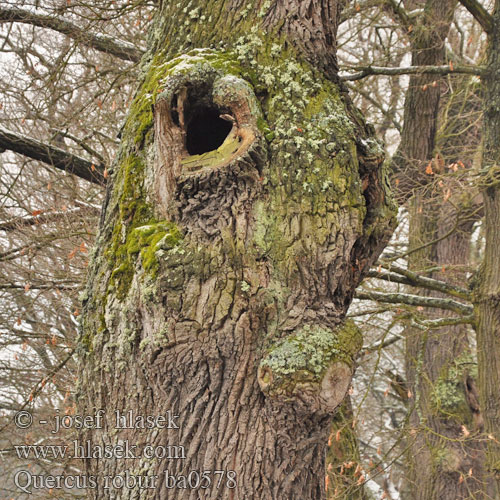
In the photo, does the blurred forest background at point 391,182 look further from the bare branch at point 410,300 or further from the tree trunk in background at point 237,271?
the tree trunk in background at point 237,271

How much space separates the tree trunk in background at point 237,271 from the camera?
1.99m

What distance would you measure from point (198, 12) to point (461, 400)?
6260 millimetres

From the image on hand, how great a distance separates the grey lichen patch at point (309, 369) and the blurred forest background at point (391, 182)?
8.17 ft

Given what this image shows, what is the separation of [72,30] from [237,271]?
3702 mm

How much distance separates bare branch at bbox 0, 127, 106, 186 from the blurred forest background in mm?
13

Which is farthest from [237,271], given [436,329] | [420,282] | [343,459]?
[343,459]

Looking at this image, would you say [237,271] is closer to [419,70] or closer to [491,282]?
[491,282]

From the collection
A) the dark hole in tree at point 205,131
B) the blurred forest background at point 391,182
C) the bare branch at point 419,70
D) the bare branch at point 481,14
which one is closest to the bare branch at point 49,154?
the blurred forest background at point 391,182

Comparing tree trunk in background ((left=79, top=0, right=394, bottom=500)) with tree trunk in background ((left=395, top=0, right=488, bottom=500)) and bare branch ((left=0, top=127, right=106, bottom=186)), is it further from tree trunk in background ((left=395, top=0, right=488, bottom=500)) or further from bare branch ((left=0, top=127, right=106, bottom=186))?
tree trunk in background ((left=395, top=0, right=488, bottom=500))

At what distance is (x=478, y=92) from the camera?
7.32 metres

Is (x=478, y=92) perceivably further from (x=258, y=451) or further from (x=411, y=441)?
(x=258, y=451)

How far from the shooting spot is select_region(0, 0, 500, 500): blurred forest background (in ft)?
15.9

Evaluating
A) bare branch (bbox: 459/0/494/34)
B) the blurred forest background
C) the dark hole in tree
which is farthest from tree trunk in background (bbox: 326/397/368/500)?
bare branch (bbox: 459/0/494/34)

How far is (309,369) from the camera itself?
1.92 m
